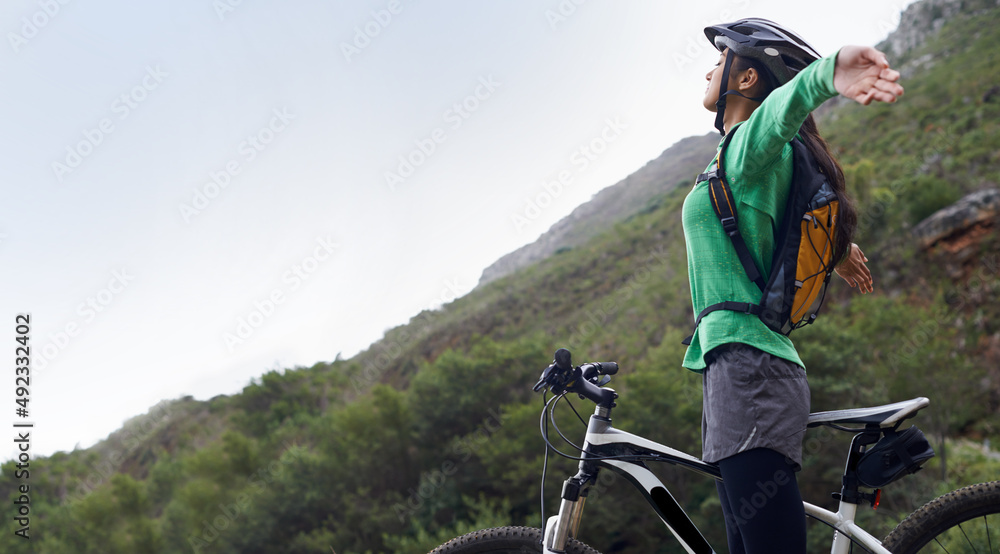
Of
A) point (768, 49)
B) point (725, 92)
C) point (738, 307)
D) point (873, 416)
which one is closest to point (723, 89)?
point (725, 92)

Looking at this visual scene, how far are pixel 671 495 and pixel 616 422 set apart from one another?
12.6 m

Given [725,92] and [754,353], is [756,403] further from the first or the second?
[725,92]

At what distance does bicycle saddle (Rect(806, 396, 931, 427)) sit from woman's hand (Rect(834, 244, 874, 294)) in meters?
0.48

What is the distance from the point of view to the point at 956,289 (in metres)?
15.9

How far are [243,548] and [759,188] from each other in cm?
1830

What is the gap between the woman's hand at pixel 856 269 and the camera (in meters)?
1.76

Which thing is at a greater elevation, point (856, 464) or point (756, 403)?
point (756, 403)

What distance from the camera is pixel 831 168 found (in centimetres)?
138

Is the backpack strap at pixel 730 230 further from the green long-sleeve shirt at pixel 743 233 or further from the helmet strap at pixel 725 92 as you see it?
the helmet strap at pixel 725 92

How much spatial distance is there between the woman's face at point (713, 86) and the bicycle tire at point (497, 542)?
1.18 m

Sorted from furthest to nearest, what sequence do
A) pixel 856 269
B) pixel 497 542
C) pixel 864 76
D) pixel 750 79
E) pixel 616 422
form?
1. pixel 616 422
2. pixel 856 269
3. pixel 497 542
4. pixel 750 79
5. pixel 864 76

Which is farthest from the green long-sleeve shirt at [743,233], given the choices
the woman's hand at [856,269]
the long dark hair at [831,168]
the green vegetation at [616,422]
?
the green vegetation at [616,422]

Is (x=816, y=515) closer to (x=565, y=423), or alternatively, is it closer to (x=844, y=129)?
(x=565, y=423)

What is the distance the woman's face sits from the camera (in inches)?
58.3
